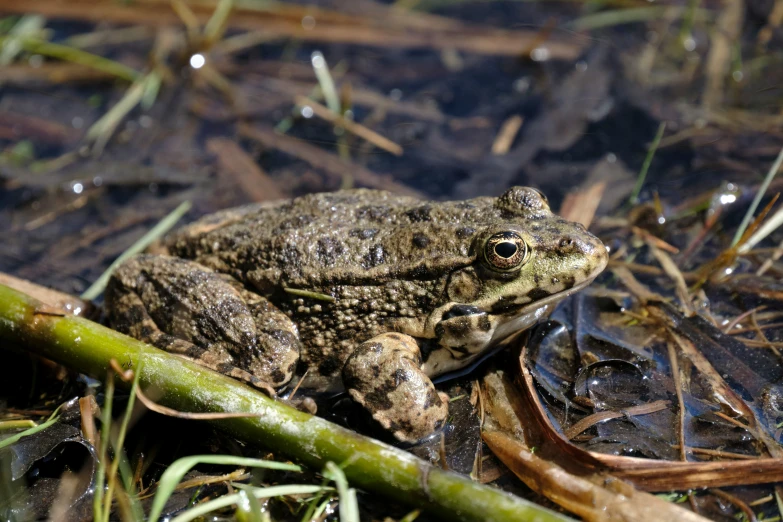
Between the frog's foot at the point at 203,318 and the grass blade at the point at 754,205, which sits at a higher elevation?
the grass blade at the point at 754,205

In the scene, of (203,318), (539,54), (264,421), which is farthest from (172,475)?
(539,54)

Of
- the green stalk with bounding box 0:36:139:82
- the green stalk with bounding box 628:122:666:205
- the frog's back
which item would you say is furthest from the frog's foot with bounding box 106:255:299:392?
the green stalk with bounding box 0:36:139:82

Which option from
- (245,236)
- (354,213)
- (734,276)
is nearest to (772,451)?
(734,276)

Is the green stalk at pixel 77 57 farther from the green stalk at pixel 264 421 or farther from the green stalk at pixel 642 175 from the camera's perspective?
the green stalk at pixel 642 175

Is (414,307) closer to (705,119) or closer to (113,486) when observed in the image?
(113,486)

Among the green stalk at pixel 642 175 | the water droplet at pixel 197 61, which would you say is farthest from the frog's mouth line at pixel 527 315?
the water droplet at pixel 197 61

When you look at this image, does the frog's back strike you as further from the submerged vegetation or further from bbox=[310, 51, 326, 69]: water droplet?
bbox=[310, 51, 326, 69]: water droplet
